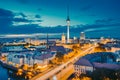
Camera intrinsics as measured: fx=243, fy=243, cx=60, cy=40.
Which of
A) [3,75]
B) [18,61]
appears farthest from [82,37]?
[3,75]

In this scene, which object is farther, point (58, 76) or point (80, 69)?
point (80, 69)

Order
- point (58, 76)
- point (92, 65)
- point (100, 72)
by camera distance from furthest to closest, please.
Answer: point (92, 65)
point (58, 76)
point (100, 72)

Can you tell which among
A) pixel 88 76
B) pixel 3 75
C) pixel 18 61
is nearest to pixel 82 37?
Result: pixel 18 61

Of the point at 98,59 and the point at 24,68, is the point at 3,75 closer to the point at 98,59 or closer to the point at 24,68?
the point at 24,68

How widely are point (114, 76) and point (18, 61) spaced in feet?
25.5

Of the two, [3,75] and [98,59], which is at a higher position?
[98,59]

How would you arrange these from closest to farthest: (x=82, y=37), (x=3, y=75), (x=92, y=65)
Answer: (x=92, y=65) < (x=3, y=75) < (x=82, y=37)

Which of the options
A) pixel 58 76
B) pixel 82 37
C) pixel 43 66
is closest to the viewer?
pixel 58 76

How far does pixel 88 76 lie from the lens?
26.6 feet

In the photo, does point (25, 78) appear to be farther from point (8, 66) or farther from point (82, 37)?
point (82, 37)

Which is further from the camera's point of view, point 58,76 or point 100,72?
point 58,76

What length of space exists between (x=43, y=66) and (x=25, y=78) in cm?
259

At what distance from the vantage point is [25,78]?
10086mm

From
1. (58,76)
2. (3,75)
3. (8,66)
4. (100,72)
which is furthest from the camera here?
(8,66)
